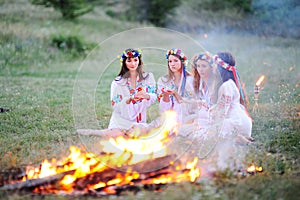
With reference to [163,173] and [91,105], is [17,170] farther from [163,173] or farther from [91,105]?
[91,105]

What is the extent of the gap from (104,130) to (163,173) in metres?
1.92

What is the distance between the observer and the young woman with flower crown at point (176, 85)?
6496mm

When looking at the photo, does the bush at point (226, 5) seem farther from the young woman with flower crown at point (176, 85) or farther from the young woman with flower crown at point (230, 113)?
the young woman with flower crown at point (230, 113)

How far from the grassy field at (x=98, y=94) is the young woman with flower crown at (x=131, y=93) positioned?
250mm

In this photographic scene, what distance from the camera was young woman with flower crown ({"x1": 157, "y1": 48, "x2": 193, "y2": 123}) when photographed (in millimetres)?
6496

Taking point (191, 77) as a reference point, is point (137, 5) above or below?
above

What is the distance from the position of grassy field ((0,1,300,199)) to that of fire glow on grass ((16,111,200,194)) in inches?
9.8

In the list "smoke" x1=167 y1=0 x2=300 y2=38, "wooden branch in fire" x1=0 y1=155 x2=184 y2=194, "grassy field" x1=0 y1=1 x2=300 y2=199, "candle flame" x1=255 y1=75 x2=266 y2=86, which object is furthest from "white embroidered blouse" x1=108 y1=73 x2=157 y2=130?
"smoke" x1=167 y1=0 x2=300 y2=38

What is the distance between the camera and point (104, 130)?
652cm

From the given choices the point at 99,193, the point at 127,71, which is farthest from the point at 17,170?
the point at 127,71

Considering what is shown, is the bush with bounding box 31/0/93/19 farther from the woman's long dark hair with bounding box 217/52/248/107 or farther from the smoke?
the woman's long dark hair with bounding box 217/52/248/107

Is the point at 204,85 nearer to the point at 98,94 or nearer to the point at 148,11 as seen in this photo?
the point at 98,94

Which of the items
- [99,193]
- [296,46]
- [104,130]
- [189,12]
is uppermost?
[189,12]

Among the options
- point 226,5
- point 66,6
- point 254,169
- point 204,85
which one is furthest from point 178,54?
point 226,5
